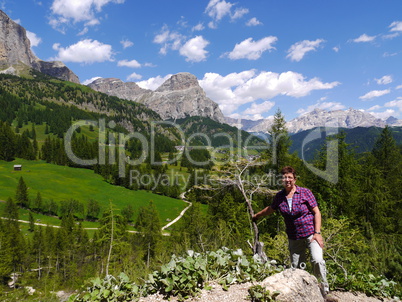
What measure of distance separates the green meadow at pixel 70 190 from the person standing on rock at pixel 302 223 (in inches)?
2891

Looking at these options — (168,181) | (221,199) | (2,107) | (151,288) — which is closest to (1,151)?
(168,181)

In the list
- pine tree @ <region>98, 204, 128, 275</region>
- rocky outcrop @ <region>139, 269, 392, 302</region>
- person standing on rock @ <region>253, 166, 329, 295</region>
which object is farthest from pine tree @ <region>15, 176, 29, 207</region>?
person standing on rock @ <region>253, 166, 329, 295</region>

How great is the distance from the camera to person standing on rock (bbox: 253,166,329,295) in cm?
535

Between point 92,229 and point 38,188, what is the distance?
129ft

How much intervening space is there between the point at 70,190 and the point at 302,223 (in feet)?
349

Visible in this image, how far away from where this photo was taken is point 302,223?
5430 mm

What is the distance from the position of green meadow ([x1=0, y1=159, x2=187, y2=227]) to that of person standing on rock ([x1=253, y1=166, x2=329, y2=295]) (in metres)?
73.4

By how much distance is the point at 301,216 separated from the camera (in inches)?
214

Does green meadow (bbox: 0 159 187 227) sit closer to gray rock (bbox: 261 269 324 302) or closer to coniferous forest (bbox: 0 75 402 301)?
coniferous forest (bbox: 0 75 402 301)

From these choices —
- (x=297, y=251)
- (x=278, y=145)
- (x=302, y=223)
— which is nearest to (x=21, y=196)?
(x=278, y=145)

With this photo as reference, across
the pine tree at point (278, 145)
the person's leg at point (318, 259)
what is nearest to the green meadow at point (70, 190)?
the pine tree at point (278, 145)

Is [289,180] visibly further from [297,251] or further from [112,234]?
[112,234]

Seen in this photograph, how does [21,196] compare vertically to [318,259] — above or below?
below

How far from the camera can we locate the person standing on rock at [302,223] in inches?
211
